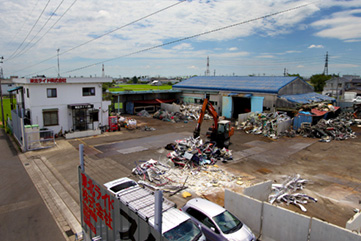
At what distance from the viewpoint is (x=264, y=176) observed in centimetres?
1539

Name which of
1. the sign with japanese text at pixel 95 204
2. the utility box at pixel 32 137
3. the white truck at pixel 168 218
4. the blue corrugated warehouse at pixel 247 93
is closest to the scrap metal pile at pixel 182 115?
the blue corrugated warehouse at pixel 247 93

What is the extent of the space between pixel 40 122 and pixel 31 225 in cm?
1673

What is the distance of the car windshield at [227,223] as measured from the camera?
8.55 meters

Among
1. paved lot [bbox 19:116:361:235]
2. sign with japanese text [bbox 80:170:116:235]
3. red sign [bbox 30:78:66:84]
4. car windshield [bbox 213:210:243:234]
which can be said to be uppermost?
red sign [bbox 30:78:66:84]

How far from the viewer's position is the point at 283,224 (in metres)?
8.60

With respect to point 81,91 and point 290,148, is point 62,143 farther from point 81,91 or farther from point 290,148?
point 290,148

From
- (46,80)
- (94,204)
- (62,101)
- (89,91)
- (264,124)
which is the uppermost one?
(46,80)

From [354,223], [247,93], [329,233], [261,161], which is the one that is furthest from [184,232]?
[247,93]

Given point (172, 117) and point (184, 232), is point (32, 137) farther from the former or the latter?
point (172, 117)

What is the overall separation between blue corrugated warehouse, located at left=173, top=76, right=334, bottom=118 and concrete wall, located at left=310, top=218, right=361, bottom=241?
91.4 ft

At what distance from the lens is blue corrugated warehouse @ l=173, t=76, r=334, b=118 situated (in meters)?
34.7

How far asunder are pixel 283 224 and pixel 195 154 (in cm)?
866

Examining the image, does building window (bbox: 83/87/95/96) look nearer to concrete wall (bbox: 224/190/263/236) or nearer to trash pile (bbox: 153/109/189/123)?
trash pile (bbox: 153/109/189/123)

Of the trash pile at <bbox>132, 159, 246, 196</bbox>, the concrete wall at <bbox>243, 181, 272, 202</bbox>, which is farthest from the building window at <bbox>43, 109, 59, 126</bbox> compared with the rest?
the concrete wall at <bbox>243, 181, 272, 202</bbox>
